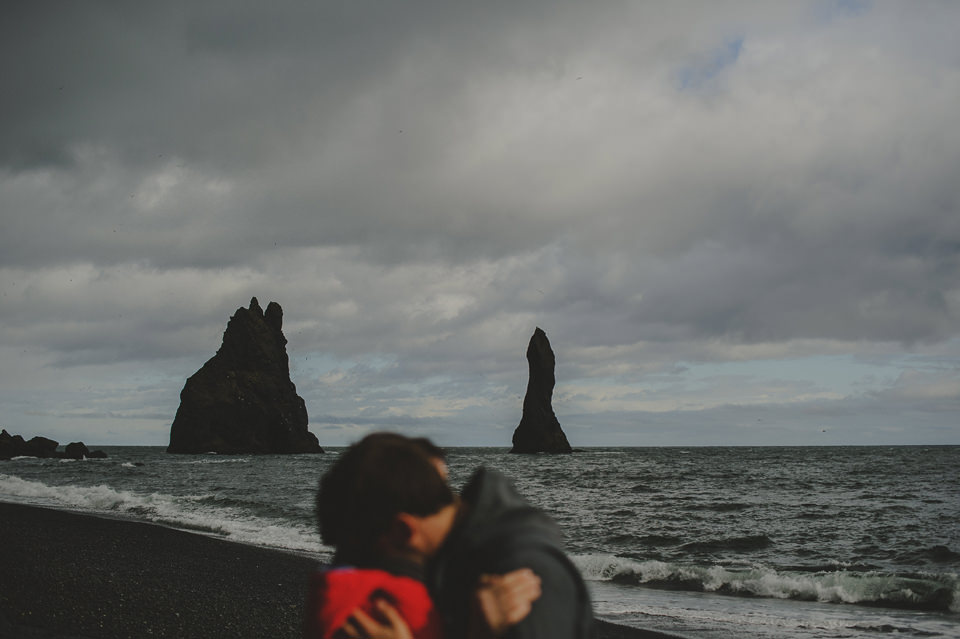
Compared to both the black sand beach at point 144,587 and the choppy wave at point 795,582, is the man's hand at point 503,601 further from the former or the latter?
the choppy wave at point 795,582

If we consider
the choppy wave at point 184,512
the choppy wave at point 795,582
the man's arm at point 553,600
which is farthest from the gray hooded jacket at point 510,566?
the choppy wave at point 184,512

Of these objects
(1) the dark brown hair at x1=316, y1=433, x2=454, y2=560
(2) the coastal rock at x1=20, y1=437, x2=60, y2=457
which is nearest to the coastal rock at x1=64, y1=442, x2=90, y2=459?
(2) the coastal rock at x1=20, y1=437, x2=60, y2=457

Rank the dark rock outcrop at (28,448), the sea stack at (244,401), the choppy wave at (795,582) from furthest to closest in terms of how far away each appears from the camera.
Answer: the sea stack at (244,401) → the dark rock outcrop at (28,448) → the choppy wave at (795,582)

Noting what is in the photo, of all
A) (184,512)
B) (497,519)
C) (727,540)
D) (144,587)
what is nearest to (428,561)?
(497,519)

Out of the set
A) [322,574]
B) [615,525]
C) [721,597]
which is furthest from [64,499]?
[322,574]

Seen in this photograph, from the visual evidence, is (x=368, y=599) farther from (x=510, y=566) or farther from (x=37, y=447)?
(x=37, y=447)

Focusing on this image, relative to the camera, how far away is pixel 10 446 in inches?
3285

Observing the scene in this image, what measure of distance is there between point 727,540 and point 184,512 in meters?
15.8

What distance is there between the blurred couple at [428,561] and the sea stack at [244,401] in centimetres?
9937

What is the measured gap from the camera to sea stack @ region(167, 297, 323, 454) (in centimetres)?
9550

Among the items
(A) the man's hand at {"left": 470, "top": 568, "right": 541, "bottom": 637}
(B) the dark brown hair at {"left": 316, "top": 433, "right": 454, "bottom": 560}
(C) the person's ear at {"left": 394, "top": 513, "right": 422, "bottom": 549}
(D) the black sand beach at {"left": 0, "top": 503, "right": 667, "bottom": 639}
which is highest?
(B) the dark brown hair at {"left": 316, "top": 433, "right": 454, "bottom": 560}

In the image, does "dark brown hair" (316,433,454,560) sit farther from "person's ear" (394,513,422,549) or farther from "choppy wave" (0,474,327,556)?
"choppy wave" (0,474,327,556)

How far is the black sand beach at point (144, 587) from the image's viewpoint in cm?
753

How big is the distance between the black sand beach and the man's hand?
21.9ft
